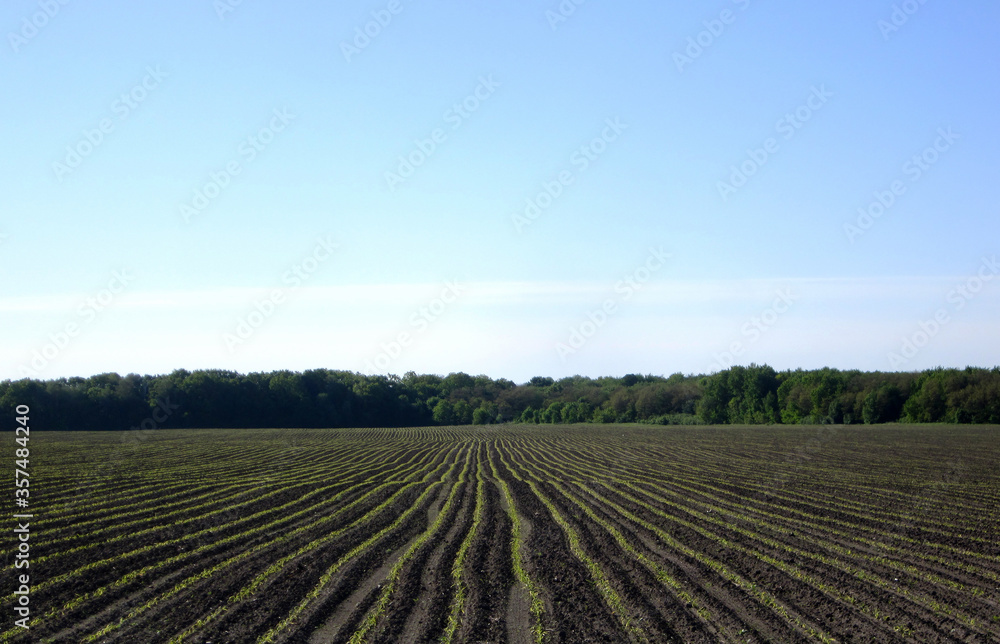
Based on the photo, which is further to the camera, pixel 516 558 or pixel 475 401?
pixel 475 401

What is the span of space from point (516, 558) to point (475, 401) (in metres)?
103

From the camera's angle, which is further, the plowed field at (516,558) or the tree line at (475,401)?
the tree line at (475,401)

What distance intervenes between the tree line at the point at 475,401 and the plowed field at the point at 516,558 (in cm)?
4739

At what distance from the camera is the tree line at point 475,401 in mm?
67812

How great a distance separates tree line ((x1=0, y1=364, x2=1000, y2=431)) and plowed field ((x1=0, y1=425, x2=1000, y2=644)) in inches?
1866

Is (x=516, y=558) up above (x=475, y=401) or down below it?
below

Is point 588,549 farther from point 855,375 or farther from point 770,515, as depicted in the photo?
point 855,375

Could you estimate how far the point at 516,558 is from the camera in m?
12.1

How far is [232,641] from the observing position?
8000mm

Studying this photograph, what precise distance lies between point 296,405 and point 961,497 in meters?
88.0

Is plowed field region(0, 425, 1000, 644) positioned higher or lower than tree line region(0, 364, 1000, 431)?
lower

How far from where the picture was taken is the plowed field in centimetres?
852

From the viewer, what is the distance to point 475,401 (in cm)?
11431

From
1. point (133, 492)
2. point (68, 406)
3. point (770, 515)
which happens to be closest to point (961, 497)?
point (770, 515)
